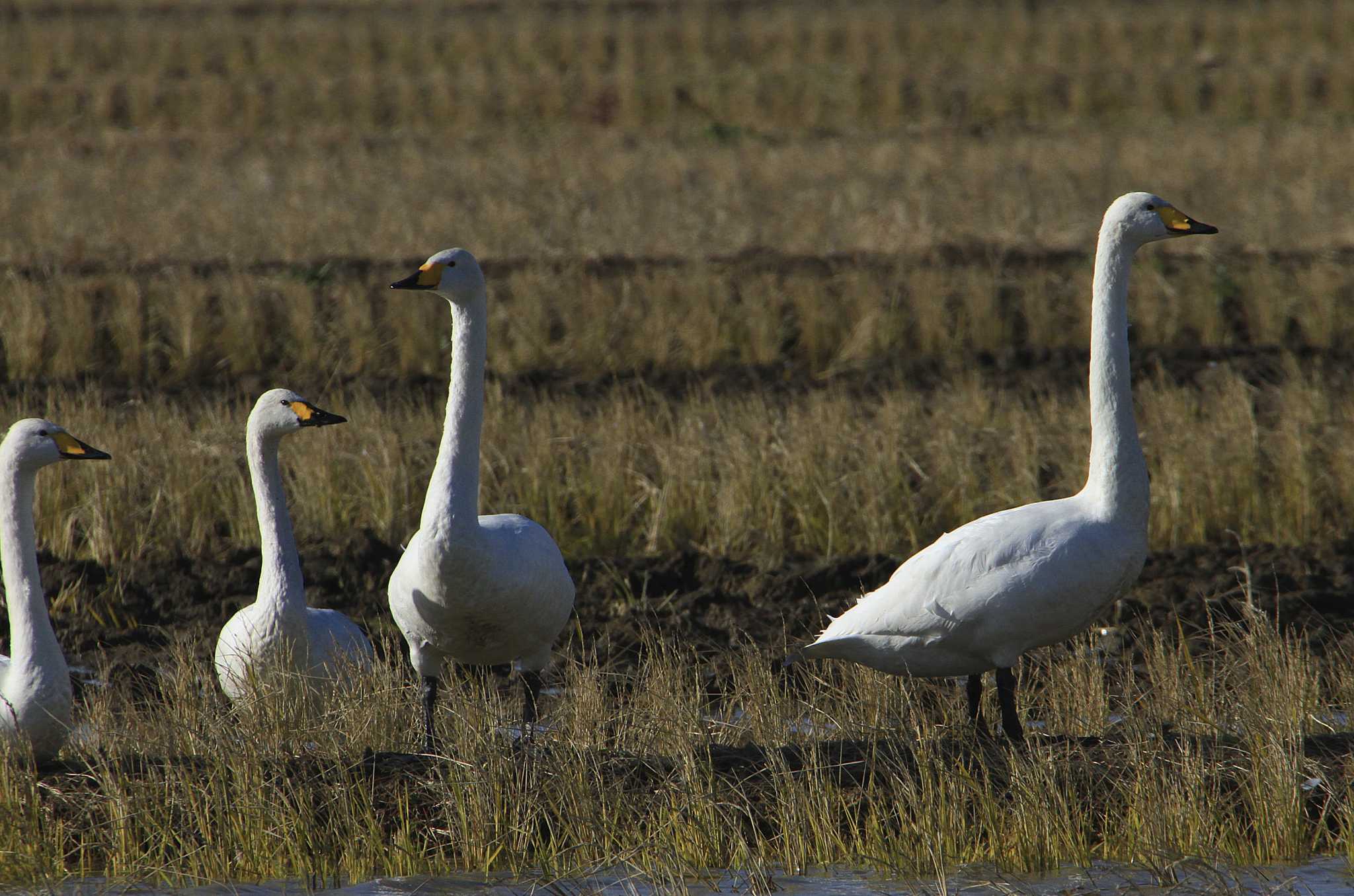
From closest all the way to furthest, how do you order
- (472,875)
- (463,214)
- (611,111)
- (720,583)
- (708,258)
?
(472,875) → (720,583) → (708,258) → (463,214) → (611,111)

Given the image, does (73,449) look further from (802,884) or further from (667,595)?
(667,595)

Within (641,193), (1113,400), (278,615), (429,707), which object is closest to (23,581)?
(278,615)

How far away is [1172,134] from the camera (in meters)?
24.4

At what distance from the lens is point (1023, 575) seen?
5.57m

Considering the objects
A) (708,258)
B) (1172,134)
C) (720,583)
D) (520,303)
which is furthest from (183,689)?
(1172,134)

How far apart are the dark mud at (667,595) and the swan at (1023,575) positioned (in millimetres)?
1638

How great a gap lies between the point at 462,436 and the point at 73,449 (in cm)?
141

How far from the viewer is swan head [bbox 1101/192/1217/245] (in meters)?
6.08

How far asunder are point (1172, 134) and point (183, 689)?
Answer: 21.1m

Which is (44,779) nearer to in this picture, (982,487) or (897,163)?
(982,487)

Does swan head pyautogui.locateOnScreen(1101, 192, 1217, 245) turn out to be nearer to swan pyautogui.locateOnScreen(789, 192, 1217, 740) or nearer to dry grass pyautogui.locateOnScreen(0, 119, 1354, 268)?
swan pyautogui.locateOnScreen(789, 192, 1217, 740)

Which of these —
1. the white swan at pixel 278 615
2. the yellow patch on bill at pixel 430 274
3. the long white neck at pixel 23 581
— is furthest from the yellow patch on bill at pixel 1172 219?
the long white neck at pixel 23 581

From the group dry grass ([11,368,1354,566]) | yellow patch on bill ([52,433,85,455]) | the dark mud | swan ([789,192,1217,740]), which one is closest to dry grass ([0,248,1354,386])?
dry grass ([11,368,1354,566])

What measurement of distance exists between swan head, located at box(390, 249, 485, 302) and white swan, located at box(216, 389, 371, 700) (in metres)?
0.63
